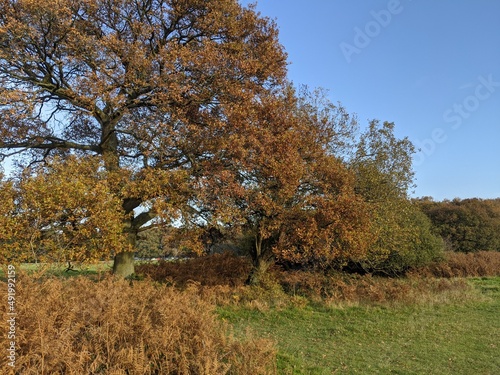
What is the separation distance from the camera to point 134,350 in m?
4.32

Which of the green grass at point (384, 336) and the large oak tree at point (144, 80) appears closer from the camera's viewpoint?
the green grass at point (384, 336)

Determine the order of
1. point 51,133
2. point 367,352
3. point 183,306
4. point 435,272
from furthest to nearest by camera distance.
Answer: point 435,272, point 51,133, point 367,352, point 183,306

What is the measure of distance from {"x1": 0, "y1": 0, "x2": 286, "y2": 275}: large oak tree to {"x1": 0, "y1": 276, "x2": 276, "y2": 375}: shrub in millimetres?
6433

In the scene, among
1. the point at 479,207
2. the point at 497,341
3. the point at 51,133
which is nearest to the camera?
the point at 497,341

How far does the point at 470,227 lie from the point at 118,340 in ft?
130

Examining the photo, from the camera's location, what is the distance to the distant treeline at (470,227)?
36.0 m

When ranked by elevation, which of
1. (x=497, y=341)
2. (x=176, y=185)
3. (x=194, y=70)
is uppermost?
(x=194, y=70)

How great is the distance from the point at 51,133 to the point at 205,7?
7600mm

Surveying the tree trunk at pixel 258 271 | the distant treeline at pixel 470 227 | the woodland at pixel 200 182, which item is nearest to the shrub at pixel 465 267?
the woodland at pixel 200 182

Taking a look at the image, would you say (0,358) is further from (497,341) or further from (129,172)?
(497,341)

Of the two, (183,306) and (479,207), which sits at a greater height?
(479,207)

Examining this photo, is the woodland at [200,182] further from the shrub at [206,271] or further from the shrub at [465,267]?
the shrub at [465,267]

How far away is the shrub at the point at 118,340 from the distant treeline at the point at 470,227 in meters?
34.7

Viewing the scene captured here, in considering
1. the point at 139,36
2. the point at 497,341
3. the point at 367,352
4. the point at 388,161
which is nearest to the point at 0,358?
the point at 367,352
